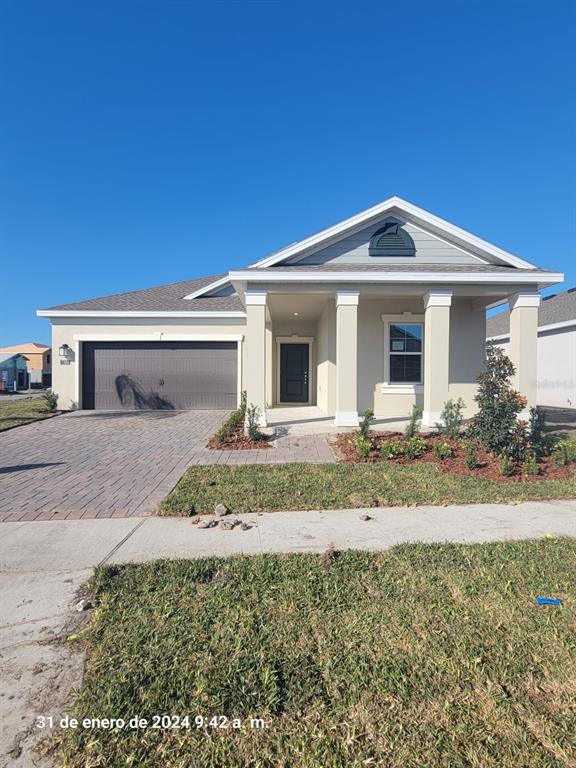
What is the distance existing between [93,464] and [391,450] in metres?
4.86

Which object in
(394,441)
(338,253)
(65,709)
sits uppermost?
(338,253)

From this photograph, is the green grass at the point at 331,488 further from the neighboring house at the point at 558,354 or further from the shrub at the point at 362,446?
the neighboring house at the point at 558,354

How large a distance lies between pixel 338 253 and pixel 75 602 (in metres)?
9.20

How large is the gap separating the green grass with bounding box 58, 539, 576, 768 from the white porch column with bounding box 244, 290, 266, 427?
21.0ft

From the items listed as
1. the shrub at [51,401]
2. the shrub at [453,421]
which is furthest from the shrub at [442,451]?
the shrub at [51,401]

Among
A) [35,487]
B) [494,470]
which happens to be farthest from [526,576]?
[35,487]

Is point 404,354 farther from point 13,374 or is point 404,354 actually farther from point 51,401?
point 13,374

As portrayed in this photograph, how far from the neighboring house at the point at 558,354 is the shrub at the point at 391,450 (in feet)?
43.8

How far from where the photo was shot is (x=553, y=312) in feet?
61.8

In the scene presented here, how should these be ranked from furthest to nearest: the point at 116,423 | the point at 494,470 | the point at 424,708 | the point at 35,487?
1. the point at 116,423
2. the point at 494,470
3. the point at 35,487
4. the point at 424,708

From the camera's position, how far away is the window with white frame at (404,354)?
447 inches

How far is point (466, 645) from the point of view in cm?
228

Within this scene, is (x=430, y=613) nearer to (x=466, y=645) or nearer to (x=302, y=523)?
(x=466, y=645)

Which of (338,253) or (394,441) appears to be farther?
(338,253)
